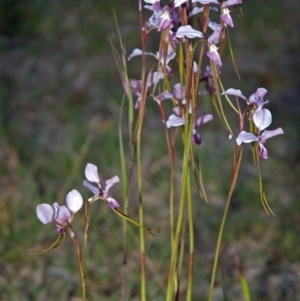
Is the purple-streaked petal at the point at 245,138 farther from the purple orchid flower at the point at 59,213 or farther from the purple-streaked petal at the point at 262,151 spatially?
the purple orchid flower at the point at 59,213

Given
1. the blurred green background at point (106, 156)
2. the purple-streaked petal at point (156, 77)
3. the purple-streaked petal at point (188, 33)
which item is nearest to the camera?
the purple-streaked petal at point (188, 33)

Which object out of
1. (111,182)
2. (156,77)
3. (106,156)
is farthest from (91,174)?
(106,156)

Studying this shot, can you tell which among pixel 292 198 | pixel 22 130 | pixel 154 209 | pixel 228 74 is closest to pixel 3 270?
pixel 154 209

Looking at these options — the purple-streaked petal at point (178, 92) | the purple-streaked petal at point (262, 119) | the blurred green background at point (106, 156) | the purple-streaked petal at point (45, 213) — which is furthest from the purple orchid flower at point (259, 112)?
the blurred green background at point (106, 156)

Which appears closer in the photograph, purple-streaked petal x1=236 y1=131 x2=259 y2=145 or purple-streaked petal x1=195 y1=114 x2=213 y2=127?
purple-streaked petal x1=236 y1=131 x2=259 y2=145

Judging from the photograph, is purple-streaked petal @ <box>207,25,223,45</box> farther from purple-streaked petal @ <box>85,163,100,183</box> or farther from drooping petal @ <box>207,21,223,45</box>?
purple-streaked petal @ <box>85,163,100,183</box>

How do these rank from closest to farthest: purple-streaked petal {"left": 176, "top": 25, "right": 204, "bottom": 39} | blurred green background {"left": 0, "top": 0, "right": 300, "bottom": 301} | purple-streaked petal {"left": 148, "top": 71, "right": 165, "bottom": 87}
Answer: purple-streaked petal {"left": 176, "top": 25, "right": 204, "bottom": 39} < purple-streaked petal {"left": 148, "top": 71, "right": 165, "bottom": 87} < blurred green background {"left": 0, "top": 0, "right": 300, "bottom": 301}

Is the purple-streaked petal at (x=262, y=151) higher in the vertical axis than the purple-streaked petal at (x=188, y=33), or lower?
lower

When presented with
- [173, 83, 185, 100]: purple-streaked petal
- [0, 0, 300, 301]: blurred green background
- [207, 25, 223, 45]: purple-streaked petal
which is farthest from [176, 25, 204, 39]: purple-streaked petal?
[0, 0, 300, 301]: blurred green background
